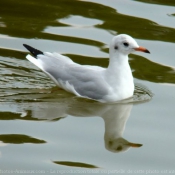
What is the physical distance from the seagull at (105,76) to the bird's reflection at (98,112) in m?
0.14

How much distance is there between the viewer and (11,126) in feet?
29.8

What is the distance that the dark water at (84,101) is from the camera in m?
8.34

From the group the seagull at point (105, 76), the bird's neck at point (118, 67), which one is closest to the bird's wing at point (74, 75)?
the seagull at point (105, 76)

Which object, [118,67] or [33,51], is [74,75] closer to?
[118,67]

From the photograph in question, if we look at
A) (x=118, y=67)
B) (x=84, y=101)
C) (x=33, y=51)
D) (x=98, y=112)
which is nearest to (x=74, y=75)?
(x=84, y=101)

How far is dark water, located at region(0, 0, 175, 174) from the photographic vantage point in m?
8.34

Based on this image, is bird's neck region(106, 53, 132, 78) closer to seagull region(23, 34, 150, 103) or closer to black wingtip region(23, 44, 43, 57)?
seagull region(23, 34, 150, 103)

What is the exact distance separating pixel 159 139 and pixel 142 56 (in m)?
3.15

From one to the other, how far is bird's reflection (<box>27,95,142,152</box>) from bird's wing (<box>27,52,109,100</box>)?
0.15m

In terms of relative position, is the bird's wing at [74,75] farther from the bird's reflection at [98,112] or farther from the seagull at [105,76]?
the bird's reflection at [98,112]

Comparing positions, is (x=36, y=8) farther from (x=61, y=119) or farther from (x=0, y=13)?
(x=61, y=119)

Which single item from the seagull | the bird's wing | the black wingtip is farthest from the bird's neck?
the black wingtip

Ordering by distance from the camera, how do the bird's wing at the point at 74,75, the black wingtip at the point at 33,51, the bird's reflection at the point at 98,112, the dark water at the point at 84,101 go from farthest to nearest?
1. the black wingtip at the point at 33,51
2. the bird's wing at the point at 74,75
3. the bird's reflection at the point at 98,112
4. the dark water at the point at 84,101

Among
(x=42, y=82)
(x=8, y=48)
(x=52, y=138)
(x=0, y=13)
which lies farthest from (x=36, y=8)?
(x=52, y=138)
